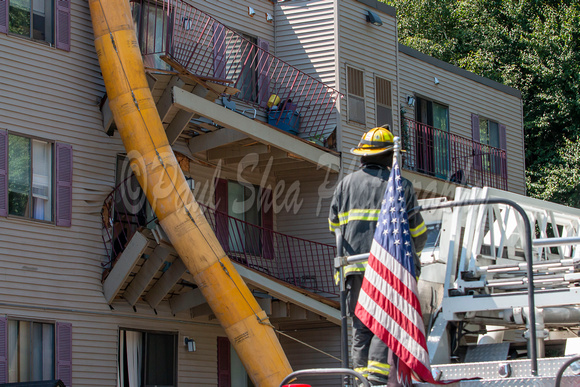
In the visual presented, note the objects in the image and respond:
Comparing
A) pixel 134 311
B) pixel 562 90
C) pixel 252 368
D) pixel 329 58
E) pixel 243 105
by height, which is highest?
pixel 562 90

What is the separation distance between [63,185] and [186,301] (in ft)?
9.86

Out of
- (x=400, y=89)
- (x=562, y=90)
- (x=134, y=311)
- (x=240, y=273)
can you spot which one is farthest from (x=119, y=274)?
(x=562, y=90)

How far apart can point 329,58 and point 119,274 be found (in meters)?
6.99

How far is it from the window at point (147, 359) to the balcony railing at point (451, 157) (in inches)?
292

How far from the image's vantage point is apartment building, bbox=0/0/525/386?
14.7 metres

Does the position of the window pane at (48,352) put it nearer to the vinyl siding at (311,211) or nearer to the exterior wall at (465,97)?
the vinyl siding at (311,211)

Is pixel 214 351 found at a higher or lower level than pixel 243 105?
lower

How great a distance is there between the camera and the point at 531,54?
29.2 metres

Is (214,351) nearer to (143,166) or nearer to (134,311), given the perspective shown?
(134,311)

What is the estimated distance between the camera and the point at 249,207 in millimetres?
18797

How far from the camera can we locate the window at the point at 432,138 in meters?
21.7

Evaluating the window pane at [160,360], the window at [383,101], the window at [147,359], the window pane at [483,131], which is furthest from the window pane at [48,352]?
the window pane at [483,131]

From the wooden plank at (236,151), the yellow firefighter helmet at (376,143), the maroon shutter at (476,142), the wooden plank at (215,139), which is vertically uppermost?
the maroon shutter at (476,142)

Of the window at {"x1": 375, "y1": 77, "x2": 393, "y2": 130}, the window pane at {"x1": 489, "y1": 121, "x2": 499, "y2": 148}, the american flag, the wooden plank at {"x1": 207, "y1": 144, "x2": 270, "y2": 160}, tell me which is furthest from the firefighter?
the window pane at {"x1": 489, "y1": 121, "x2": 499, "y2": 148}
